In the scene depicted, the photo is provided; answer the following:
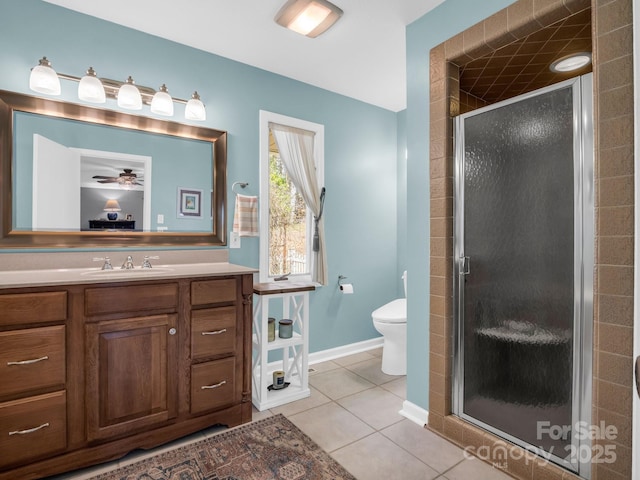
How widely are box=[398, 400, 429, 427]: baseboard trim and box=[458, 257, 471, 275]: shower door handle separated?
911 mm

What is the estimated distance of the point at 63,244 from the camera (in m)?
2.05

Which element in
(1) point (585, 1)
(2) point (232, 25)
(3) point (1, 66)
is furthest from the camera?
(2) point (232, 25)

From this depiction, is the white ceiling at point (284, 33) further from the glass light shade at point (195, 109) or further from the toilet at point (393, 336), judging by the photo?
the toilet at point (393, 336)

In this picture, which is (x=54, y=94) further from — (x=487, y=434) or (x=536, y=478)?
(x=536, y=478)

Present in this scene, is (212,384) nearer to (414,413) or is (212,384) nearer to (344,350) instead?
(414,413)

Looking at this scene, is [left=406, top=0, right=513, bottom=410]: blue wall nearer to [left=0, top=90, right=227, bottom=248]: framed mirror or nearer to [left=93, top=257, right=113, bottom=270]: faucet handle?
[left=0, top=90, right=227, bottom=248]: framed mirror

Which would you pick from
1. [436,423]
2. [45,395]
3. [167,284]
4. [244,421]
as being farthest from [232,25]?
[436,423]

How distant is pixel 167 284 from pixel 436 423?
175 cm

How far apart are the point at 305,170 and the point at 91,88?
1.64m

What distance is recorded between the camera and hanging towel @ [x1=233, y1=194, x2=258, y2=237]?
8.68ft

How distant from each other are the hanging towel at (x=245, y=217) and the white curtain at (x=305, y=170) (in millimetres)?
511

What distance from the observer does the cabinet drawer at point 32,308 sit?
1484 millimetres

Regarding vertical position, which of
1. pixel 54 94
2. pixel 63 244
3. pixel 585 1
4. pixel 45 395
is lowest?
pixel 45 395

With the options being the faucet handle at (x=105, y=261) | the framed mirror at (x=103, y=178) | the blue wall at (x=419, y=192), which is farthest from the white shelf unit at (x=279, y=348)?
the faucet handle at (x=105, y=261)
